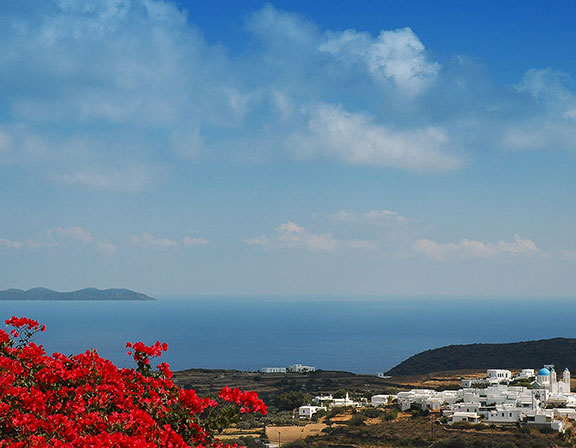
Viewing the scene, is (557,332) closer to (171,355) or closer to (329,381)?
(171,355)

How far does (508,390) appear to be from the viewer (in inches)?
1515

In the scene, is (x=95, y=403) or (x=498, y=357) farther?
(x=498, y=357)

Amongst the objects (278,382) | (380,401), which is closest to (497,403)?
(380,401)

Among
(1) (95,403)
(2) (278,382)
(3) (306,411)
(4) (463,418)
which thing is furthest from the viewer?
(2) (278,382)

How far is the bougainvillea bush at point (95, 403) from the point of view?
6027 mm

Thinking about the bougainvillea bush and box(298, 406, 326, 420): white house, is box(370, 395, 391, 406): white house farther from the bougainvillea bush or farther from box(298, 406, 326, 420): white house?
the bougainvillea bush

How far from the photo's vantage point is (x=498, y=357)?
7469 cm

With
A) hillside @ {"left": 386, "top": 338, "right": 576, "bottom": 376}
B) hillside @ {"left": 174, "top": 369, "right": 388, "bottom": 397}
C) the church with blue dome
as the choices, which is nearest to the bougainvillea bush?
the church with blue dome

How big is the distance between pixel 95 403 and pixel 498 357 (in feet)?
244

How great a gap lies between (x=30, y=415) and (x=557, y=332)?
21252cm

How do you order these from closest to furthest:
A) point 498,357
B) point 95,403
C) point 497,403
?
point 95,403, point 497,403, point 498,357

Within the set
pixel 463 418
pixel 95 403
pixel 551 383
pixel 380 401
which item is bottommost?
pixel 463 418

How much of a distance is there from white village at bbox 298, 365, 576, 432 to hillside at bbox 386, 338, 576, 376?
28.0 m

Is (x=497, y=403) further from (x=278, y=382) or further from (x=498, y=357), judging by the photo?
(x=498, y=357)
